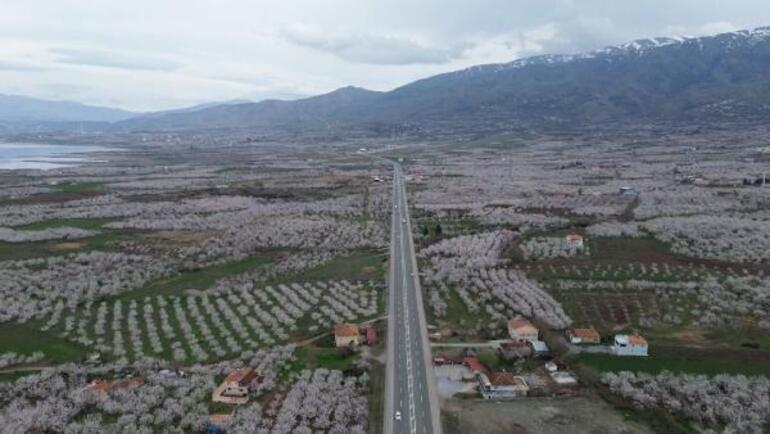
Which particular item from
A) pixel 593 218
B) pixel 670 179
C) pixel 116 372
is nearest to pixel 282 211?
pixel 593 218

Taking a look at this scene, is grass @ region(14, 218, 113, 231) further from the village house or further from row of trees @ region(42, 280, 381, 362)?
the village house

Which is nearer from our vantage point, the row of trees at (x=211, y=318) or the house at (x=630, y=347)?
the house at (x=630, y=347)

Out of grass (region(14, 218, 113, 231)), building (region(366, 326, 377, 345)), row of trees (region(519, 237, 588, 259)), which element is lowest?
building (region(366, 326, 377, 345))

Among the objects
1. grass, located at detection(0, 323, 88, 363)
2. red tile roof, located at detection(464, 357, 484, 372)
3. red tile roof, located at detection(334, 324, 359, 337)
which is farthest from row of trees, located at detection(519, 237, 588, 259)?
grass, located at detection(0, 323, 88, 363)

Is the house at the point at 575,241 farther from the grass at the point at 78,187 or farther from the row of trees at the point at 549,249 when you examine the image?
the grass at the point at 78,187

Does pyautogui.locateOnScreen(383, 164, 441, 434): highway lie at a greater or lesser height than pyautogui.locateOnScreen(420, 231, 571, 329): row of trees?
lesser

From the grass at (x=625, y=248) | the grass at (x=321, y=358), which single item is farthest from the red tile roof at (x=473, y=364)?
the grass at (x=625, y=248)

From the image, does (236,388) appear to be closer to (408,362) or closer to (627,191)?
(408,362)
